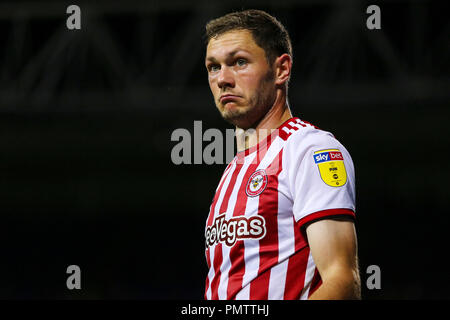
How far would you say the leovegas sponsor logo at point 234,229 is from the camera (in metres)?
2.06

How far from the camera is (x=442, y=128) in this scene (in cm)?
746

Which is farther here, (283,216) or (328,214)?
(283,216)

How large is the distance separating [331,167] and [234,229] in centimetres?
43

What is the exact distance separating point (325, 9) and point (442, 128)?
2152mm

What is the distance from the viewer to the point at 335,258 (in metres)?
1.81

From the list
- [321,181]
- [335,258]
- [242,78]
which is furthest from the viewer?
[242,78]

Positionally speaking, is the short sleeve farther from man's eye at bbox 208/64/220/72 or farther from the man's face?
man's eye at bbox 208/64/220/72

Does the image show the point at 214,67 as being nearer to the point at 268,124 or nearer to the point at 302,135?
the point at 268,124

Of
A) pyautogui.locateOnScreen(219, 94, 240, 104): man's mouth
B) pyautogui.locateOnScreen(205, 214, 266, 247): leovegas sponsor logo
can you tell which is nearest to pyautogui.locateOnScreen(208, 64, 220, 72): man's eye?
pyautogui.locateOnScreen(219, 94, 240, 104): man's mouth

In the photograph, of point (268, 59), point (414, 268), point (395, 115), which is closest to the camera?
point (268, 59)

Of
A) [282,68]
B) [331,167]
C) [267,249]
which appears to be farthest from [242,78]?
[267,249]
